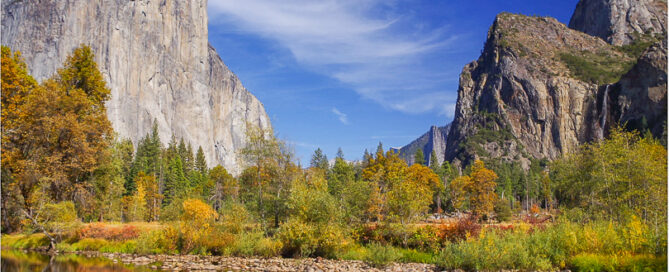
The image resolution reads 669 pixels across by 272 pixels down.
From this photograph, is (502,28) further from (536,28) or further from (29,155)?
(29,155)

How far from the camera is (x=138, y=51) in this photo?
122 m

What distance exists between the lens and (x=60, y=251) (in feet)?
84.5

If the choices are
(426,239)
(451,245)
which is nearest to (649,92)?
(426,239)

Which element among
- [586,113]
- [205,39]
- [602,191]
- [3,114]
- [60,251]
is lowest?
[60,251]

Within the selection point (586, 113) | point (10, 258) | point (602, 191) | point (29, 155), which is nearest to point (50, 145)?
point (29, 155)

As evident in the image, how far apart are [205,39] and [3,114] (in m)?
141

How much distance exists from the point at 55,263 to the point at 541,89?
166 m

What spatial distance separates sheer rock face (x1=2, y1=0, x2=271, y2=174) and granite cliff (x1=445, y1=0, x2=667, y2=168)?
3587 inches

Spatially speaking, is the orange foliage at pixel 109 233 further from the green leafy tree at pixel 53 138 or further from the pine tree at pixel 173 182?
the pine tree at pixel 173 182

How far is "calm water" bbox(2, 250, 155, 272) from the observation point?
19219 millimetres

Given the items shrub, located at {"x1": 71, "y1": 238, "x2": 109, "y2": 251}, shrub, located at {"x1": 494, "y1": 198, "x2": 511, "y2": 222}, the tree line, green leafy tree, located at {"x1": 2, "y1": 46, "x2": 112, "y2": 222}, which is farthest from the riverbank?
shrub, located at {"x1": 494, "y1": 198, "x2": 511, "y2": 222}

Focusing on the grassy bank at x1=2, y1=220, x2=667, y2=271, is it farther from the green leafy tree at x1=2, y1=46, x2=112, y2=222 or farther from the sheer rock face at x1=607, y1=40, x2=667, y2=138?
the sheer rock face at x1=607, y1=40, x2=667, y2=138

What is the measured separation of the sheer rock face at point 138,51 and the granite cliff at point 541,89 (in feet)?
299

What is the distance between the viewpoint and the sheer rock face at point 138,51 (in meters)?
108
